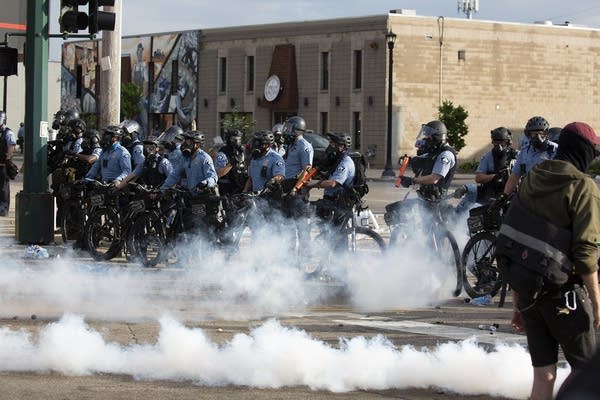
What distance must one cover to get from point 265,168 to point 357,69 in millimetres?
45299

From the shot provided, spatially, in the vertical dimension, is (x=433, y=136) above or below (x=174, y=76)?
below

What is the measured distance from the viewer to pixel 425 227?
13.3 meters

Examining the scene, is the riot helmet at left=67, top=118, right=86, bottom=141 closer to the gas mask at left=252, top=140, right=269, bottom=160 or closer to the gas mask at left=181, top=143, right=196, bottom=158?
the gas mask at left=181, top=143, right=196, bottom=158

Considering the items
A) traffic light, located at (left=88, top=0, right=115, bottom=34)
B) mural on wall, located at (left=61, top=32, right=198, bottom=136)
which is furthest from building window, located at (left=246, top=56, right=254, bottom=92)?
traffic light, located at (left=88, top=0, right=115, bottom=34)

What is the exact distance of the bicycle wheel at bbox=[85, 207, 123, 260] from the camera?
54.2 feet

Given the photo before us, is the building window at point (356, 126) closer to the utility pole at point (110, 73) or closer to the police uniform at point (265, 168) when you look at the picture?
the utility pole at point (110, 73)

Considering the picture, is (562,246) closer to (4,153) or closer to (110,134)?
(110,134)

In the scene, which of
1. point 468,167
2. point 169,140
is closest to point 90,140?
point 169,140

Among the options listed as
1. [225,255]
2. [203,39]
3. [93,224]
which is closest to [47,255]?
[93,224]

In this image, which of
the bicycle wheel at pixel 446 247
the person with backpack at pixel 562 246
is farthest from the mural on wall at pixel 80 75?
the person with backpack at pixel 562 246

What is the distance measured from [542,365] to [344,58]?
54720 mm

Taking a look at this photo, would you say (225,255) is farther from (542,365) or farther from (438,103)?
(438,103)

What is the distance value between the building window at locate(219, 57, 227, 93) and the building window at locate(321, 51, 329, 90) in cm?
762

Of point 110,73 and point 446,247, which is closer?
point 446,247
